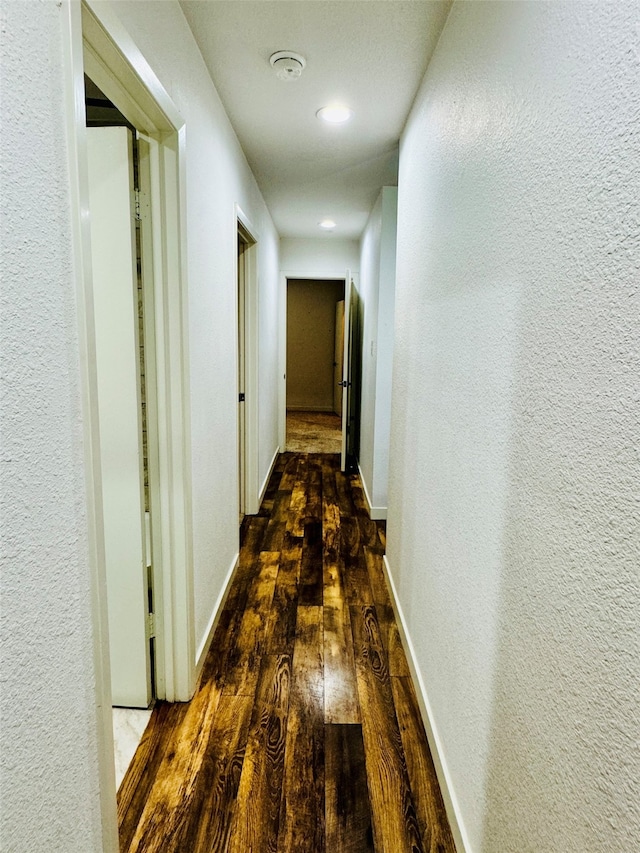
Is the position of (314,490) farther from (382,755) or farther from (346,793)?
(346,793)

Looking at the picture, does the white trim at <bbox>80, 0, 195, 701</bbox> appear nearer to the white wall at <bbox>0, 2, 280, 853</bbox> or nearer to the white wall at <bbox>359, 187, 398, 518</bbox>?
the white wall at <bbox>0, 2, 280, 853</bbox>

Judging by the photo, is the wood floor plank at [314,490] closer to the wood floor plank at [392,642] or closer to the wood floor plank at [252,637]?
the wood floor plank at [252,637]

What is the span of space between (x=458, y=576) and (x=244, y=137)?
8.33 feet

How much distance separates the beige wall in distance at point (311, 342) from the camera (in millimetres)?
8695

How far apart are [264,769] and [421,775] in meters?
0.50

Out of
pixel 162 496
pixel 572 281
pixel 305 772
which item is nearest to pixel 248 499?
pixel 162 496

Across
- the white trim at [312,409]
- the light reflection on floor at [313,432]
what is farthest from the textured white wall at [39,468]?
the white trim at [312,409]

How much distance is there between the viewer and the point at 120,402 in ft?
5.47

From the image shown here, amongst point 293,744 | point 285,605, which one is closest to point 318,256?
point 285,605

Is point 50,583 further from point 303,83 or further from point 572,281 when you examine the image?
point 303,83

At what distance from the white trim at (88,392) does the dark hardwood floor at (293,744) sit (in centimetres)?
→ 36

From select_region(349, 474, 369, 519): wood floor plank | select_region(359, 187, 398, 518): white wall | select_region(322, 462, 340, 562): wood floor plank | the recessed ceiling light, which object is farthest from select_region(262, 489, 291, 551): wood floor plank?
the recessed ceiling light

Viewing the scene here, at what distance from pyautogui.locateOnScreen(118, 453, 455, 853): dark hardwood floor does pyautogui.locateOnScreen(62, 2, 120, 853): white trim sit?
0.36 metres

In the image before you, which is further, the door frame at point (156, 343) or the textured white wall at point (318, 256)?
the textured white wall at point (318, 256)
